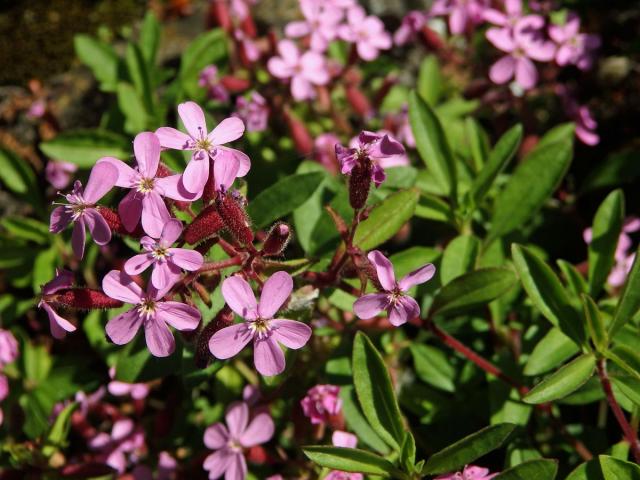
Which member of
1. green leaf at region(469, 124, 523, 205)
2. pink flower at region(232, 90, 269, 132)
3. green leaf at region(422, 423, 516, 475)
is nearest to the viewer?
green leaf at region(422, 423, 516, 475)

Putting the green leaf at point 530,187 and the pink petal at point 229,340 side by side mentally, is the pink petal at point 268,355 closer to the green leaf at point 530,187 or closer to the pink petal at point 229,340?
the pink petal at point 229,340

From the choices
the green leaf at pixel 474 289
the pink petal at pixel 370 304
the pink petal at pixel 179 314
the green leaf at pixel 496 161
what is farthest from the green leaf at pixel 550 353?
the pink petal at pixel 179 314

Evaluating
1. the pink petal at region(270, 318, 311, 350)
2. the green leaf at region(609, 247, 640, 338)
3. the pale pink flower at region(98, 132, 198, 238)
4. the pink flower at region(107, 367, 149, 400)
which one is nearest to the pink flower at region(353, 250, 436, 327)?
the pink petal at region(270, 318, 311, 350)

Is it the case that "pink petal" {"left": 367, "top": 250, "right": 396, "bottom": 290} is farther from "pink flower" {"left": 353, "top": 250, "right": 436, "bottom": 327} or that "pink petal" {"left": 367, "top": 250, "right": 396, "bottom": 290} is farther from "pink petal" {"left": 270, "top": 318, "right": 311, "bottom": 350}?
"pink petal" {"left": 270, "top": 318, "right": 311, "bottom": 350}

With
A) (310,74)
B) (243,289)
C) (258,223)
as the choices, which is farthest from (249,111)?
(243,289)

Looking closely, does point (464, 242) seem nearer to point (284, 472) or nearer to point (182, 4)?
point (284, 472)
